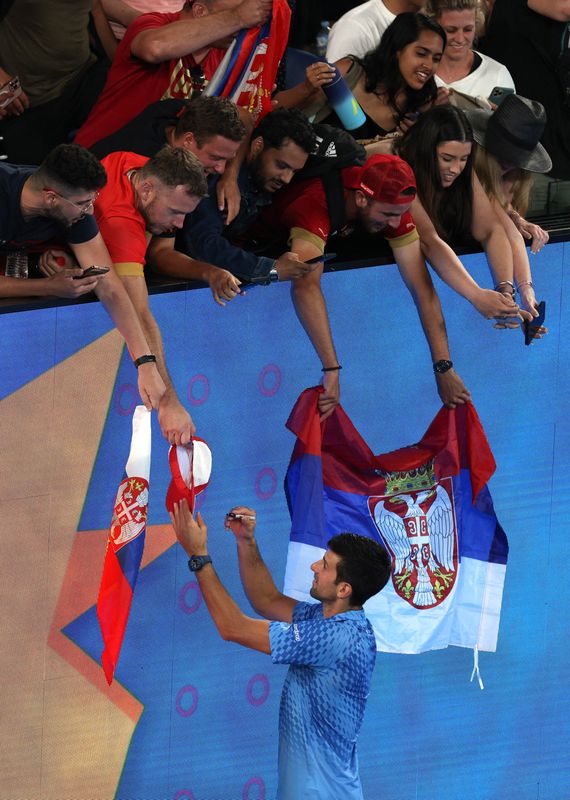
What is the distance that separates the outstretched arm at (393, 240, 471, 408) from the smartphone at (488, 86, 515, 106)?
0.79 meters

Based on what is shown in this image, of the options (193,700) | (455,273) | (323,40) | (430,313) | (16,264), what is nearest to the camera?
(16,264)

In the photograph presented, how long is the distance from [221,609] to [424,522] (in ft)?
5.15

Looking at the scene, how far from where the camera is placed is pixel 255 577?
13.7 feet

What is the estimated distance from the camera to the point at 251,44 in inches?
183

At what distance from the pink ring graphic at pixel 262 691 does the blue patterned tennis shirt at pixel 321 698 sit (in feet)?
2.83

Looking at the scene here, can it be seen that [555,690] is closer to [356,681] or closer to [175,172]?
[356,681]

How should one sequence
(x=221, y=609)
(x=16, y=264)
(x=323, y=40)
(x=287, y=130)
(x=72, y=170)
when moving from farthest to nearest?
(x=323, y=40), (x=287, y=130), (x=16, y=264), (x=221, y=609), (x=72, y=170)

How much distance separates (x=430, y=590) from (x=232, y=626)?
1572 mm

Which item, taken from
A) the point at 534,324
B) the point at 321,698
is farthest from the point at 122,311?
the point at 534,324

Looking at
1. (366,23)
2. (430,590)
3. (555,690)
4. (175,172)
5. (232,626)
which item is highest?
(175,172)

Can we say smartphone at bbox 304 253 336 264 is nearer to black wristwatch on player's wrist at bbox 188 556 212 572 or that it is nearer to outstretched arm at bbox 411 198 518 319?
outstretched arm at bbox 411 198 518 319

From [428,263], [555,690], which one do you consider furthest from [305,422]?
[555,690]

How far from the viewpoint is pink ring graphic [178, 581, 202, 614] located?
4.72 meters

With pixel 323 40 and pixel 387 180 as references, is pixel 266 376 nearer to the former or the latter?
pixel 387 180
